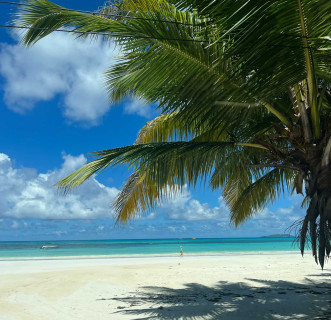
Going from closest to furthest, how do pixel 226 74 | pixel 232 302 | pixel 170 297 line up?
pixel 226 74 < pixel 232 302 < pixel 170 297

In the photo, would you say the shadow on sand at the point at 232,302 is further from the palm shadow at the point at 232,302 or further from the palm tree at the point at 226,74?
the palm tree at the point at 226,74

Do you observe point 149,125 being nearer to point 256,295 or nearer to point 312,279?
point 256,295

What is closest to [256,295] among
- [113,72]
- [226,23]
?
[113,72]

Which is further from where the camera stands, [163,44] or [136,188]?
[136,188]

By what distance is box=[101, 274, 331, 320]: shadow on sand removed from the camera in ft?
21.4

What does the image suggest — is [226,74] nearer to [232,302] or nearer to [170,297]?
[232,302]

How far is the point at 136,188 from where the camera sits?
30.7 ft

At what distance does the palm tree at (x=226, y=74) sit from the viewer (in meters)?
4.16

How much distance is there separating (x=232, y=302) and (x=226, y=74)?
15.3ft

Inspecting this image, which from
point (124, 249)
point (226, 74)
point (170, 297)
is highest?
point (226, 74)

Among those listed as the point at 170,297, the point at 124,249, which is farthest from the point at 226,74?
the point at 124,249

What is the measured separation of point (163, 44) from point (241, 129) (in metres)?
2.76

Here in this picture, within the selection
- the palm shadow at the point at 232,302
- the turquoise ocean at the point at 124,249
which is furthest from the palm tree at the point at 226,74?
the turquoise ocean at the point at 124,249

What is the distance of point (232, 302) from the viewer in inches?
303
